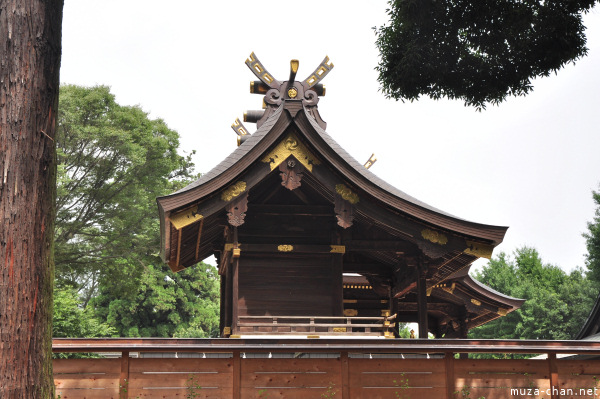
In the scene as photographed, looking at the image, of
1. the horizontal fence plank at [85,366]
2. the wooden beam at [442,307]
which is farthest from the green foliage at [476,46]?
the wooden beam at [442,307]

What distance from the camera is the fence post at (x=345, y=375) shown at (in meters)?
10.8

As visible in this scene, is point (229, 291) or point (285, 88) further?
point (285, 88)

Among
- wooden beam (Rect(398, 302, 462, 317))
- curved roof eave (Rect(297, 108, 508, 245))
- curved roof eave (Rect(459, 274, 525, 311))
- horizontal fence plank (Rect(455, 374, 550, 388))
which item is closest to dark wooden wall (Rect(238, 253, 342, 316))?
curved roof eave (Rect(297, 108, 508, 245))

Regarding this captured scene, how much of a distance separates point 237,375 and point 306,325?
8.48 feet

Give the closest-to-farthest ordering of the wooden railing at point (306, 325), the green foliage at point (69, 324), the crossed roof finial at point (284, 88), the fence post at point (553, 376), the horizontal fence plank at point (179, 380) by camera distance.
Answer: the horizontal fence plank at point (179, 380), the fence post at point (553, 376), the wooden railing at point (306, 325), the crossed roof finial at point (284, 88), the green foliage at point (69, 324)

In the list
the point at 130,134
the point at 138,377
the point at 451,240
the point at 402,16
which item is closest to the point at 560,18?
the point at 402,16

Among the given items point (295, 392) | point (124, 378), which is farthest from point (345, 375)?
point (124, 378)

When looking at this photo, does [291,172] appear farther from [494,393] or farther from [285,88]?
[494,393]

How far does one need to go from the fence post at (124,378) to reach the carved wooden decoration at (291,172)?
180 inches

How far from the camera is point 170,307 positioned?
43781mm

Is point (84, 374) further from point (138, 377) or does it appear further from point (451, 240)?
point (451, 240)

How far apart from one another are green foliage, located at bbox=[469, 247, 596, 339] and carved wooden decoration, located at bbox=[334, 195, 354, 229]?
41.0 metres

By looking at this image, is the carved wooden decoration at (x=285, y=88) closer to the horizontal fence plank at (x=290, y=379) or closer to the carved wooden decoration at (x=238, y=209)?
the carved wooden decoration at (x=238, y=209)

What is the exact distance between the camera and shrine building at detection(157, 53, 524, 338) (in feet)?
43.1
